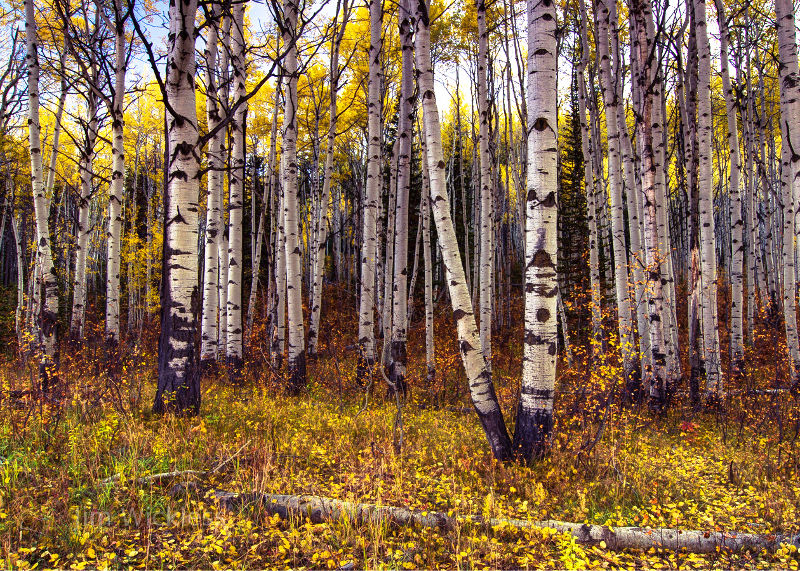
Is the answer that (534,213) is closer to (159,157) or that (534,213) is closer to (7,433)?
(7,433)

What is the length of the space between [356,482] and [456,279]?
1.97m

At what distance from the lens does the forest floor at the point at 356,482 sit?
8.55 ft

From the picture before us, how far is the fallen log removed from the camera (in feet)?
9.30

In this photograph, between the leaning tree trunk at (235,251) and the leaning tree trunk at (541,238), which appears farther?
the leaning tree trunk at (235,251)

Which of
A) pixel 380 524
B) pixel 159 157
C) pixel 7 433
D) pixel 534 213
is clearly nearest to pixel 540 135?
pixel 534 213

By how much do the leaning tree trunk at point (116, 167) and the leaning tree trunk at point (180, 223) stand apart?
310 cm

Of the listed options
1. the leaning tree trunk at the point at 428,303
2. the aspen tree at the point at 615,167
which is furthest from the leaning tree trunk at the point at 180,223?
the aspen tree at the point at 615,167

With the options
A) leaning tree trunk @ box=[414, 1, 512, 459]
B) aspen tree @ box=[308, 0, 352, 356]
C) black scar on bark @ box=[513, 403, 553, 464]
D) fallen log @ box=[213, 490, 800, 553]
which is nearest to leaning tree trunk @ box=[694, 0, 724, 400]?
black scar on bark @ box=[513, 403, 553, 464]

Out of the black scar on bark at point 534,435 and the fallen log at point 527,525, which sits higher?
the black scar on bark at point 534,435

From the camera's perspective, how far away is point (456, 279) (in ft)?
13.4

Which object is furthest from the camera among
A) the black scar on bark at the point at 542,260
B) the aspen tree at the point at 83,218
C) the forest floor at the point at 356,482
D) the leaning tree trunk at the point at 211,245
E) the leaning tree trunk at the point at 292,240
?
the aspen tree at the point at 83,218

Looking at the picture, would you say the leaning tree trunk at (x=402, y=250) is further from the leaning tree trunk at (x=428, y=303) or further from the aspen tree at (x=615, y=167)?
the aspen tree at (x=615, y=167)

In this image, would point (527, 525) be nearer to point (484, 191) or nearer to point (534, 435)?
point (534, 435)

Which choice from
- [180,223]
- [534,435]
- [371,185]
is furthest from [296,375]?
[534,435]
